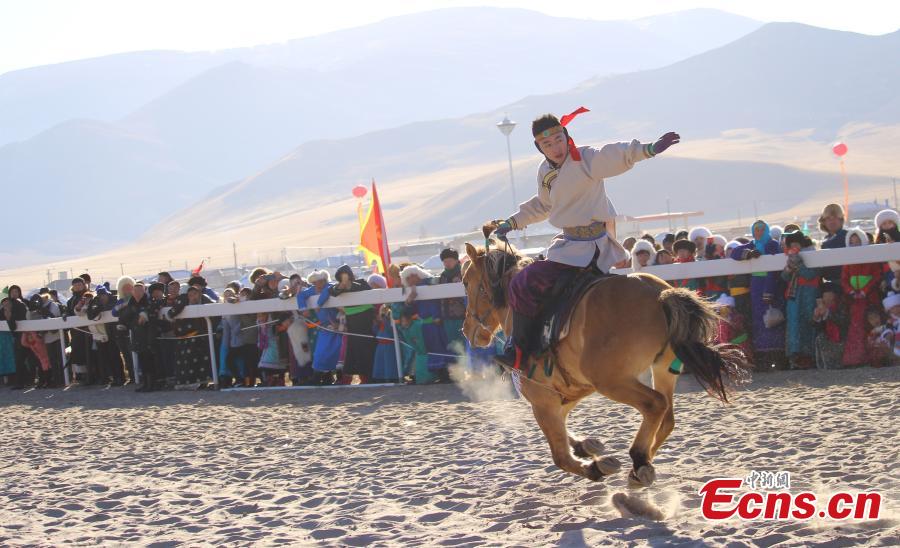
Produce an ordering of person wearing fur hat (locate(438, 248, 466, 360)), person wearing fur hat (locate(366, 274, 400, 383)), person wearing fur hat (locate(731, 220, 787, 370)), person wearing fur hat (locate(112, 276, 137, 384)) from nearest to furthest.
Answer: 1. person wearing fur hat (locate(731, 220, 787, 370))
2. person wearing fur hat (locate(438, 248, 466, 360))
3. person wearing fur hat (locate(366, 274, 400, 383))
4. person wearing fur hat (locate(112, 276, 137, 384))

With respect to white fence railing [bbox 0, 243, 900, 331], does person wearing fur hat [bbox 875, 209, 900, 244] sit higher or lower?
higher

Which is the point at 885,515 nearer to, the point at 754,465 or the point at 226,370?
the point at 754,465

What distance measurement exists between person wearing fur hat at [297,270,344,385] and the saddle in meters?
7.40

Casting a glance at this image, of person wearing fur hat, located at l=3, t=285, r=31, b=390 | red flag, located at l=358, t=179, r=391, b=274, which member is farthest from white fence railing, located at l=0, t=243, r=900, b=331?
red flag, located at l=358, t=179, r=391, b=274

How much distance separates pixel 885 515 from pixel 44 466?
711 centimetres

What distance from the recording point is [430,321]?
13.4 m

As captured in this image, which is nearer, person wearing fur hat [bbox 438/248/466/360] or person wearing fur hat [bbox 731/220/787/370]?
person wearing fur hat [bbox 731/220/787/370]

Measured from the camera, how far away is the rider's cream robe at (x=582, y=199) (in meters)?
6.75

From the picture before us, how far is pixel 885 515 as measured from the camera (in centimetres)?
557

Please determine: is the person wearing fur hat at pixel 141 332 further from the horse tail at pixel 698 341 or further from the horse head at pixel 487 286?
the horse tail at pixel 698 341

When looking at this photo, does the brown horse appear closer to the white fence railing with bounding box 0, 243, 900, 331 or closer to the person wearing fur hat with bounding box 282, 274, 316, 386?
the white fence railing with bounding box 0, 243, 900, 331

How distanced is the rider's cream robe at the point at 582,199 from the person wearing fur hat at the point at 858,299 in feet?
15.8

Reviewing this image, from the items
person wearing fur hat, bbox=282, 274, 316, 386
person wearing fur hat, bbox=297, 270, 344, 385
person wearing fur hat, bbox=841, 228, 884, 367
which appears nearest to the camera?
person wearing fur hat, bbox=841, 228, 884, 367

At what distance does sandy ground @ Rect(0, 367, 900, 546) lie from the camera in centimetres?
618
